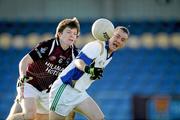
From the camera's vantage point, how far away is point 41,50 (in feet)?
23.3

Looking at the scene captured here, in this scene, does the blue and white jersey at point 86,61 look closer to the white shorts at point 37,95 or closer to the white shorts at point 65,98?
the white shorts at point 65,98

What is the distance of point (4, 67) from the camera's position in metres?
15.2

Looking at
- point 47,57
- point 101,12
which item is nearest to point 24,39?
point 101,12

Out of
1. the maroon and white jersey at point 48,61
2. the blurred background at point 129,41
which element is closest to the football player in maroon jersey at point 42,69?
the maroon and white jersey at point 48,61

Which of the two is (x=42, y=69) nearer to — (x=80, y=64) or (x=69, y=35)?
(x=69, y=35)

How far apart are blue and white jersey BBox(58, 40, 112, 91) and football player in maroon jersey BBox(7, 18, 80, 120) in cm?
38

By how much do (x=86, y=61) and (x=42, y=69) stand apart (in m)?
1.00

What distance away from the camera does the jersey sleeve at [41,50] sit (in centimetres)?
711

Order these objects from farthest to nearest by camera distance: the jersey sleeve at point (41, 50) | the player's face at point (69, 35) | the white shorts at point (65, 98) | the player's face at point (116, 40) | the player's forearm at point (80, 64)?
the jersey sleeve at point (41, 50) → the player's face at point (69, 35) → the white shorts at point (65, 98) → the player's face at point (116, 40) → the player's forearm at point (80, 64)

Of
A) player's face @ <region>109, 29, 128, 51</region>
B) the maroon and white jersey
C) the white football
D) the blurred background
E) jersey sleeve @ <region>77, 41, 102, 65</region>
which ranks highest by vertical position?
the white football

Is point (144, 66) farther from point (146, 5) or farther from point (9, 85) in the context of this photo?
point (9, 85)

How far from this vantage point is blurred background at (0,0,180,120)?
14.5m

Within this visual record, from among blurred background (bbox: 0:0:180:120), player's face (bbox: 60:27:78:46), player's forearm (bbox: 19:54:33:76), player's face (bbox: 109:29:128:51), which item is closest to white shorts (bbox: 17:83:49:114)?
player's forearm (bbox: 19:54:33:76)

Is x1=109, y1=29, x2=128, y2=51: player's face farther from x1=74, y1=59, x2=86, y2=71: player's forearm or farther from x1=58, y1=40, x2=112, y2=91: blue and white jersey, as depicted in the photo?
x1=74, y1=59, x2=86, y2=71: player's forearm
